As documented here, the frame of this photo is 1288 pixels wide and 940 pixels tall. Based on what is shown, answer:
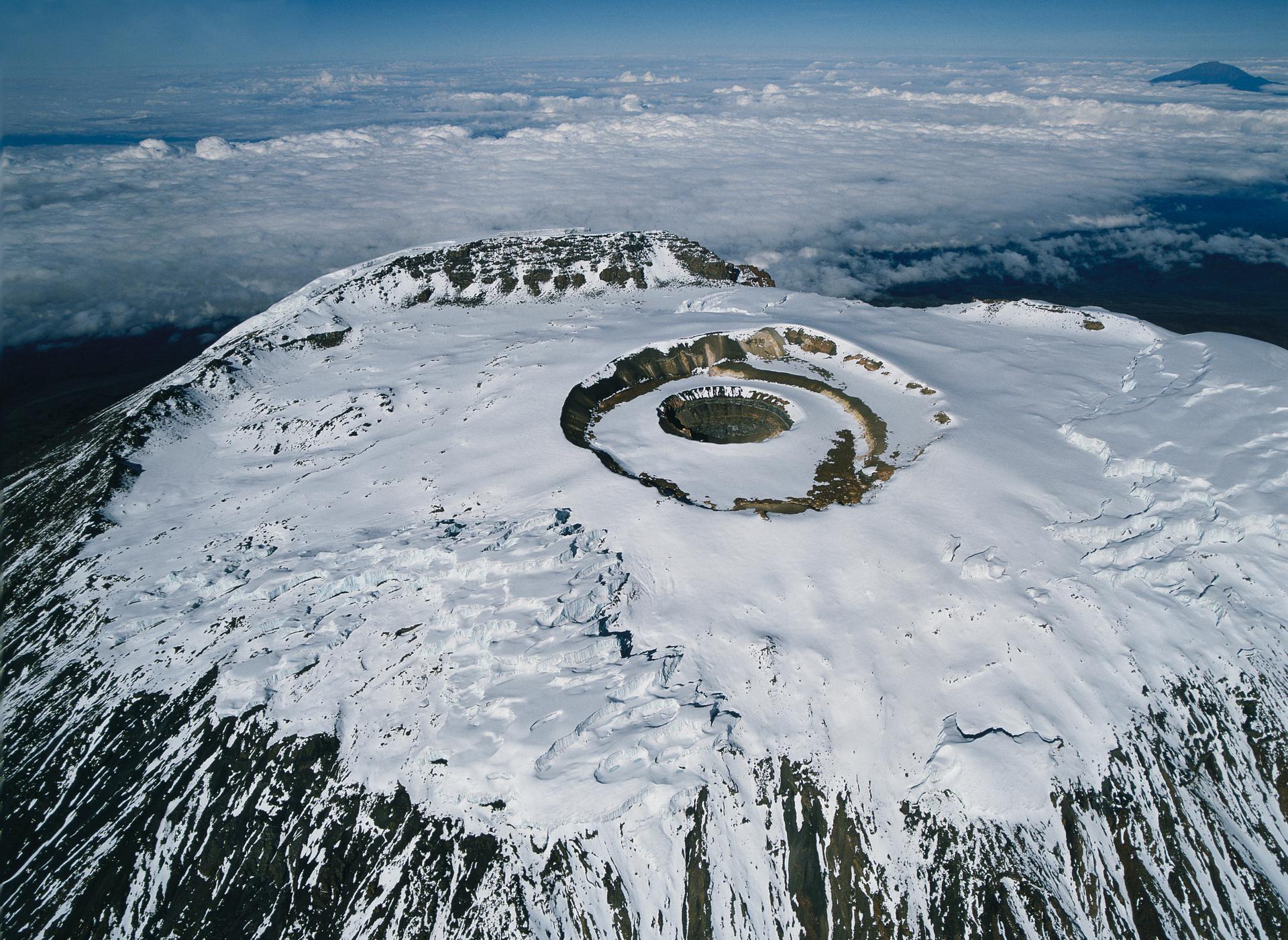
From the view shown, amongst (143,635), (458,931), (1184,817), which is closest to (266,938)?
(458,931)

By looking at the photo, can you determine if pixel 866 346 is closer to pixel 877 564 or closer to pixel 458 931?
pixel 877 564

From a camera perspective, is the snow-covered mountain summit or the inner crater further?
the inner crater

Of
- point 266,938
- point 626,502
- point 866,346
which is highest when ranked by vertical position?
point 866,346

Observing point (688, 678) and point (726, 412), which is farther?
point (726, 412)

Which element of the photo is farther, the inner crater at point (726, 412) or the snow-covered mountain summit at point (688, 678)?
the inner crater at point (726, 412)
